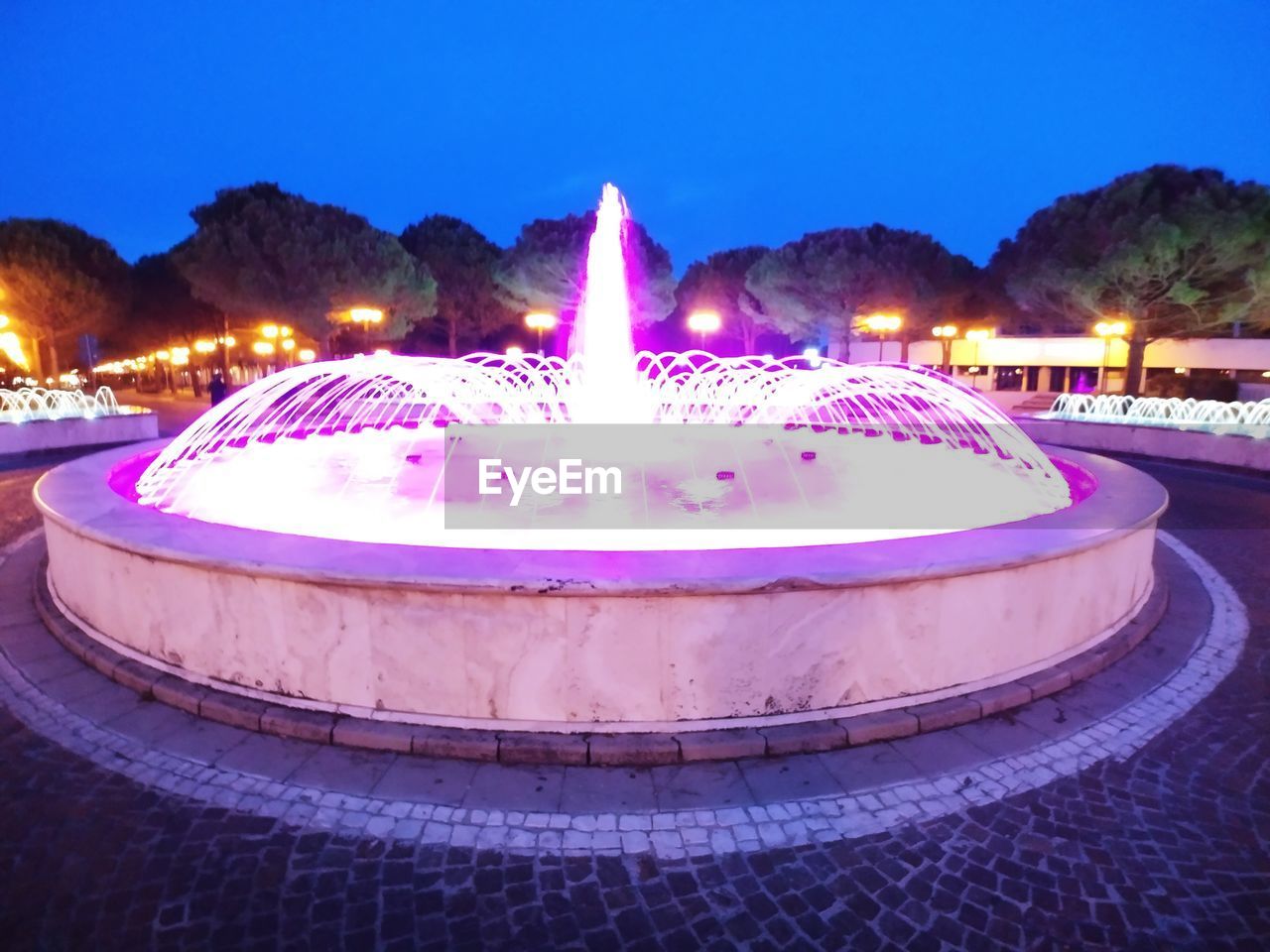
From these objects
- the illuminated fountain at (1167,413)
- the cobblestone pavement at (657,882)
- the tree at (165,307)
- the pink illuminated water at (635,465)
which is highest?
the tree at (165,307)

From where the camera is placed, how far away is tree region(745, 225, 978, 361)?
3044 centimetres

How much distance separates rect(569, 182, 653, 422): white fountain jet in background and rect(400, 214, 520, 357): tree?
26139mm

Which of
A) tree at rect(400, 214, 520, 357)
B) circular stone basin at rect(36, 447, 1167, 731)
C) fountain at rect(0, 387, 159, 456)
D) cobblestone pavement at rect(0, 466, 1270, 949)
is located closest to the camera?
cobblestone pavement at rect(0, 466, 1270, 949)

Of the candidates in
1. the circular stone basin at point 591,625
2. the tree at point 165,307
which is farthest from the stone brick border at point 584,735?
the tree at point 165,307

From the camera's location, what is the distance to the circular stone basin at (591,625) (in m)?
3.51

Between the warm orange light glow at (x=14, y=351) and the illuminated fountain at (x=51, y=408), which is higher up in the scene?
the warm orange light glow at (x=14, y=351)

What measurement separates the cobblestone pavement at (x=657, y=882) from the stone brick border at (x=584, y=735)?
1.78 ft

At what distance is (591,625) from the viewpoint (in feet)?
11.5

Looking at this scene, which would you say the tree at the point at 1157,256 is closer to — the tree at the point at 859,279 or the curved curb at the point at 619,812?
the tree at the point at 859,279

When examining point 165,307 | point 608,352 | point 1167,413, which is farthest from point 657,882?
point 165,307

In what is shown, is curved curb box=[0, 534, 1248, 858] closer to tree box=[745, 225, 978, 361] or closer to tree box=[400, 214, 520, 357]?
tree box=[745, 225, 978, 361]

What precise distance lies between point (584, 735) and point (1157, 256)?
2351cm

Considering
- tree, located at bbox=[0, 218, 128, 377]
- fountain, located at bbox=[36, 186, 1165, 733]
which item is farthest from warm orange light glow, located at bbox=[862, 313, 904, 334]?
tree, located at bbox=[0, 218, 128, 377]

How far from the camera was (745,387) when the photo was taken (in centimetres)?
1909
